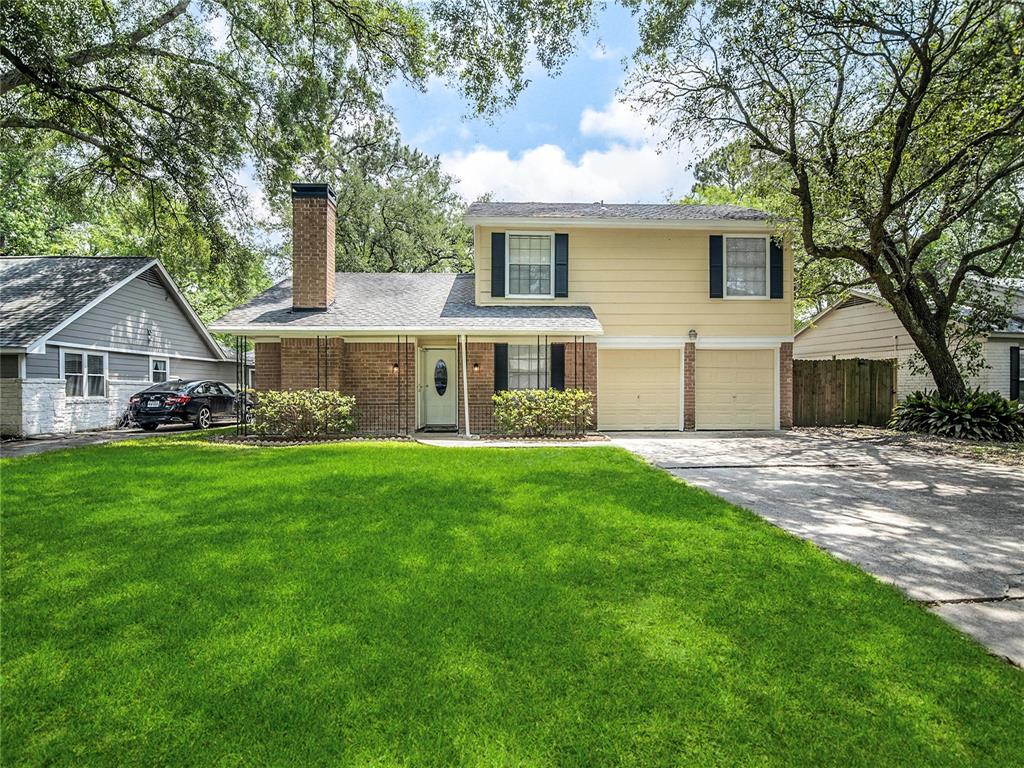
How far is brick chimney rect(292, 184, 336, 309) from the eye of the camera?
1229 centimetres

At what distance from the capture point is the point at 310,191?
1232cm

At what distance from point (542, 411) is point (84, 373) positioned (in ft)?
43.5

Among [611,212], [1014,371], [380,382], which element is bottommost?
[380,382]

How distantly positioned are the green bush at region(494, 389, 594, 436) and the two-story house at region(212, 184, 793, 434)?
0.90 m

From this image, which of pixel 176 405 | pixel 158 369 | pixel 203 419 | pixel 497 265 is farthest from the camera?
pixel 158 369

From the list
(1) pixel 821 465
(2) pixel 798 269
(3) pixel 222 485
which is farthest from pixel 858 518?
(2) pixel 798 269

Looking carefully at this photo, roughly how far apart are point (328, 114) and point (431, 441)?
8838mm

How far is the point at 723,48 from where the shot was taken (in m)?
10.6

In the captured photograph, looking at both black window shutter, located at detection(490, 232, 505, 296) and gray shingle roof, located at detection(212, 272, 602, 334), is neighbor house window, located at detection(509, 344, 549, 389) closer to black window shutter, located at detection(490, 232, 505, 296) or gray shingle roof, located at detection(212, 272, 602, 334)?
gray shingle roof, located at detection(212, 272, 602, 334)

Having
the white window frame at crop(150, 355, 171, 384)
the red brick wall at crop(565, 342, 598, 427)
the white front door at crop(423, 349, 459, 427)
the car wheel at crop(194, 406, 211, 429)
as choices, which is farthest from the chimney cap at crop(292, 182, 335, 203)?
the white window frame at crop(150, 355, 171, 384)

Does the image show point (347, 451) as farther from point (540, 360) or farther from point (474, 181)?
point (474, 181)

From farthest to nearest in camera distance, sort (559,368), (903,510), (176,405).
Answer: (176,405) < (559,368) < (903,510)

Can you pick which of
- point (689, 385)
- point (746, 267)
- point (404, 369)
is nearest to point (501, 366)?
point (404, 369)

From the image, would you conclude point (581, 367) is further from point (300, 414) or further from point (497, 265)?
point (300, 414)
